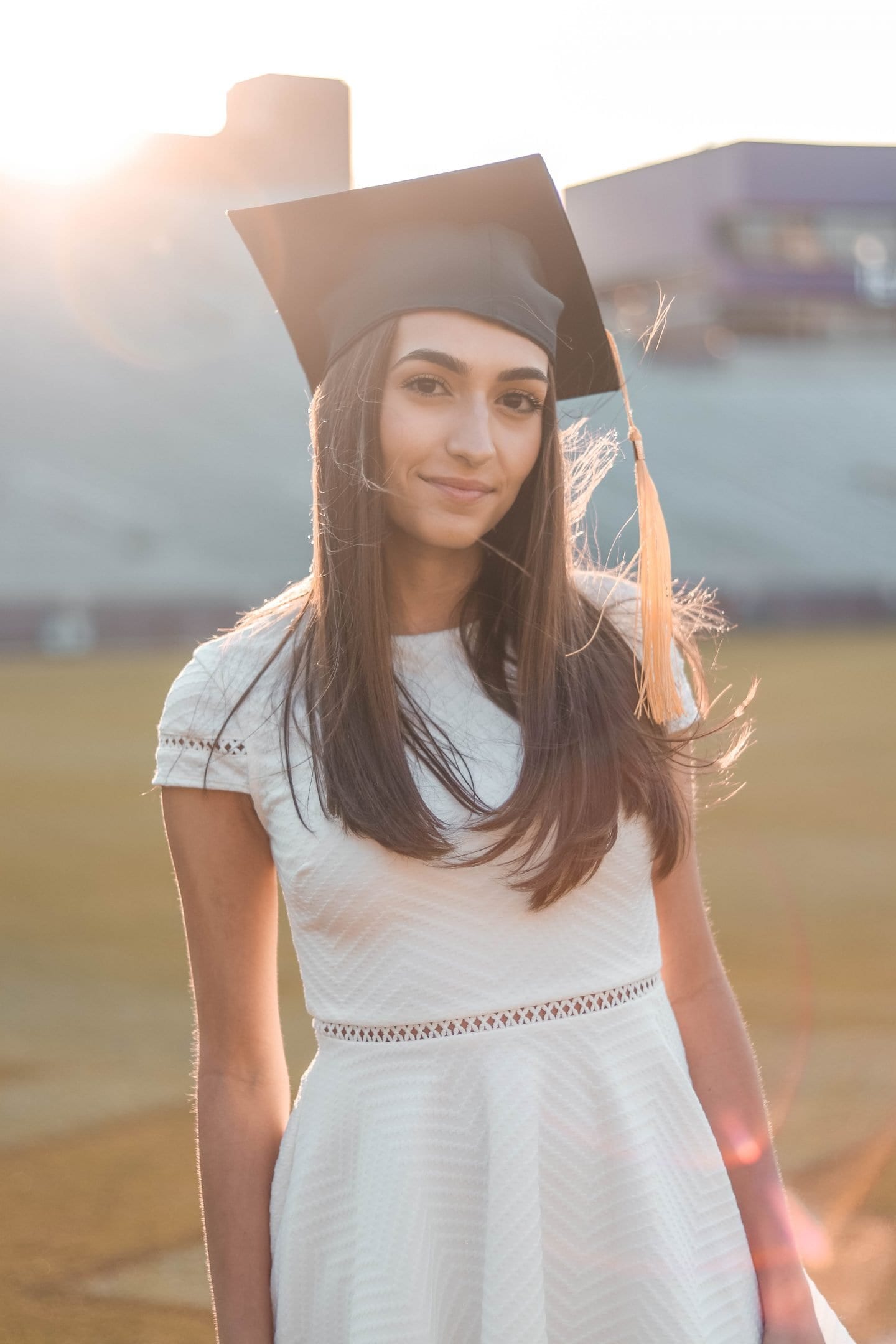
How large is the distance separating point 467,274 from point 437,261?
0.05m

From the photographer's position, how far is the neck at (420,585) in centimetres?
172

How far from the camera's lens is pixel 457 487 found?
1608 millimetres

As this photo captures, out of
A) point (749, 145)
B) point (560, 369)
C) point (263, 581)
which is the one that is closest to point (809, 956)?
point (560, 369)

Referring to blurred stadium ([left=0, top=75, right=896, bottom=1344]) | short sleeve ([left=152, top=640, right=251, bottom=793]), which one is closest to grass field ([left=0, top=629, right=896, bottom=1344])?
blurred stadium ([left=0, top=75, right=896, bottom=1344])

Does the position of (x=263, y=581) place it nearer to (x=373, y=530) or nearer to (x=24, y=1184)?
(x=24, y=1184)

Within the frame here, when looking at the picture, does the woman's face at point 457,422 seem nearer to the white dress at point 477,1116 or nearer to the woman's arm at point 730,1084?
the white dress at point 477,1116

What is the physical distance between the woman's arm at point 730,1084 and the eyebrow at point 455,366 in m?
0.48

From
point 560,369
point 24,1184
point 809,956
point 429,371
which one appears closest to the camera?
point 429,371

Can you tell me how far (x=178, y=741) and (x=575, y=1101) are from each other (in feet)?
1.84

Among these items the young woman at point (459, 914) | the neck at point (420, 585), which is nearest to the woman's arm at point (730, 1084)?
the young woman at point (459, 914)

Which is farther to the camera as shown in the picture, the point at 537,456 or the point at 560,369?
the point at 560,369

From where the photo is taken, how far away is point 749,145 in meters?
40.9

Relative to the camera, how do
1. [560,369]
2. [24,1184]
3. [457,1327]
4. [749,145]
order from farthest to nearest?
[749,145] → [24,1184] → [560,369] → [457,1327]

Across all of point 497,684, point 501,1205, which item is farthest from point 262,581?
point 501,1205
